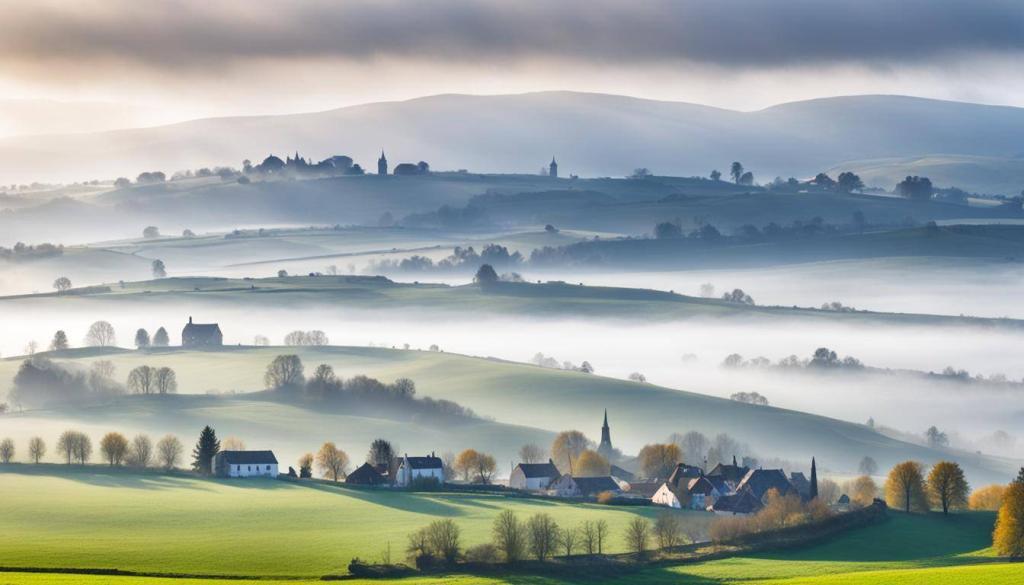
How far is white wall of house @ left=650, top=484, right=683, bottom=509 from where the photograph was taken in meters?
125

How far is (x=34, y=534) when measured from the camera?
9425 centimetres

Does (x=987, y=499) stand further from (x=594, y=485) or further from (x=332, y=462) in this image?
(x=332, y=462)

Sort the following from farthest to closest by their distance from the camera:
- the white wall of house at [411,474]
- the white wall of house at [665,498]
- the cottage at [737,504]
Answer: the white wall of house at [411,474] < the white wall of house at [665,498] < the cottage at [737,504]

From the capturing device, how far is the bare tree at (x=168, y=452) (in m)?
126

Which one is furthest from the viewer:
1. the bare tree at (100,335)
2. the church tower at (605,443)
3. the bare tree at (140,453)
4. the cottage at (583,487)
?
the bare tree at (100,335)

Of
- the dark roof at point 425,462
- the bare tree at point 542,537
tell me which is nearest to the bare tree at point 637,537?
the bare tree at point 542,537

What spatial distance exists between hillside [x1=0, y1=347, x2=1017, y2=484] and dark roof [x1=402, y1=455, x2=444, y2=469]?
9.67 metres

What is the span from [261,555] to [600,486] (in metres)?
43.3

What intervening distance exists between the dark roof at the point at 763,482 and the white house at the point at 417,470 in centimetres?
2082

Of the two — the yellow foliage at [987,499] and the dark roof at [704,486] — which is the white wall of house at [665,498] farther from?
the yellow foliage at [987,499]

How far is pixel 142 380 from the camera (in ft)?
531

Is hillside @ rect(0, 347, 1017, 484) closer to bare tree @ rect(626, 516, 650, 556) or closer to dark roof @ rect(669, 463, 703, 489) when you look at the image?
dark roof @ rect(669, 463, 703, 489)

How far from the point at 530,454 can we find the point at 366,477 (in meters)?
19.7

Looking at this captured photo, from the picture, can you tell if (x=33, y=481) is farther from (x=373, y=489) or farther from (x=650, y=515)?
(x=650, y=515)
